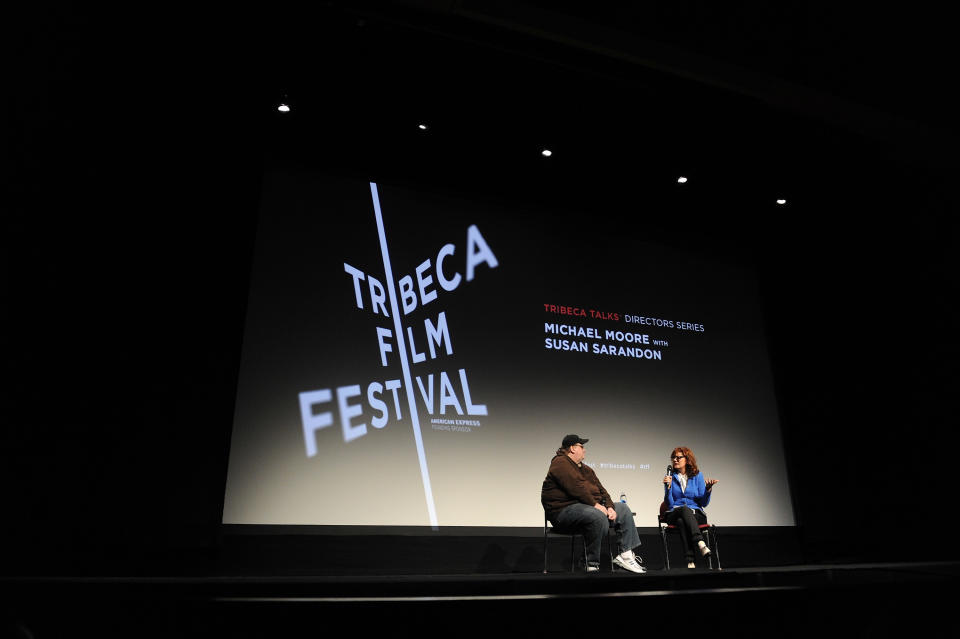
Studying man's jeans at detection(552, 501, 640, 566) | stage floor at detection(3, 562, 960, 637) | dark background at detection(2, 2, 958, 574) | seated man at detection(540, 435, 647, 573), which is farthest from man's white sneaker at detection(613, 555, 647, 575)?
stage floor at detection(3, 562, 960, 637)

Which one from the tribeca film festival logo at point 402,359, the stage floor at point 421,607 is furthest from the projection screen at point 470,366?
the stage floor at point 421,607

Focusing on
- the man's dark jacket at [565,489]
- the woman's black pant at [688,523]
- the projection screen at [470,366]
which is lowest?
the woman's black pant at [688,523]

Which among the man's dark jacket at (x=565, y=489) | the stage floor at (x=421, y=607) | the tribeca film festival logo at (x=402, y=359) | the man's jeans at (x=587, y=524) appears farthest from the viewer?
the tribeca film festival logo at (x=402, y=359)

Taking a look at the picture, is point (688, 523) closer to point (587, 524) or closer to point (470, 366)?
point (587, 524)

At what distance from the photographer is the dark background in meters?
3.38

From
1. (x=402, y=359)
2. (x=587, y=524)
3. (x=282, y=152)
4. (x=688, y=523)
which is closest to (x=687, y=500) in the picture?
(x=688, y=523)

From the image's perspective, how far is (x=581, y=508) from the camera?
3707 millimetres

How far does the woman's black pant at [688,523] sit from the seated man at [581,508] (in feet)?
0.88

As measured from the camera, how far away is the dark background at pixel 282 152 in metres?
3.38

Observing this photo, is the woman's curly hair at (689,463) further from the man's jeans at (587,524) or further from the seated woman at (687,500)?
the man's jeans at (587,524)

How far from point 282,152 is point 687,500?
12.3ft

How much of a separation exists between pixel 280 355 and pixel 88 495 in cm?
134

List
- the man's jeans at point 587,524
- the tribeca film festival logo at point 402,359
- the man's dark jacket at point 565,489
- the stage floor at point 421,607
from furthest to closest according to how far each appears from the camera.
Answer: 1. the tribeca film festival logo at point 402,359
2. the man's dark jacket at point 565,489
3. the man's jeans at point 587,524
4. the stage floor at point 421,607

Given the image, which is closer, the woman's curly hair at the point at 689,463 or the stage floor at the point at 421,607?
the stage floor at the point at 421,607
